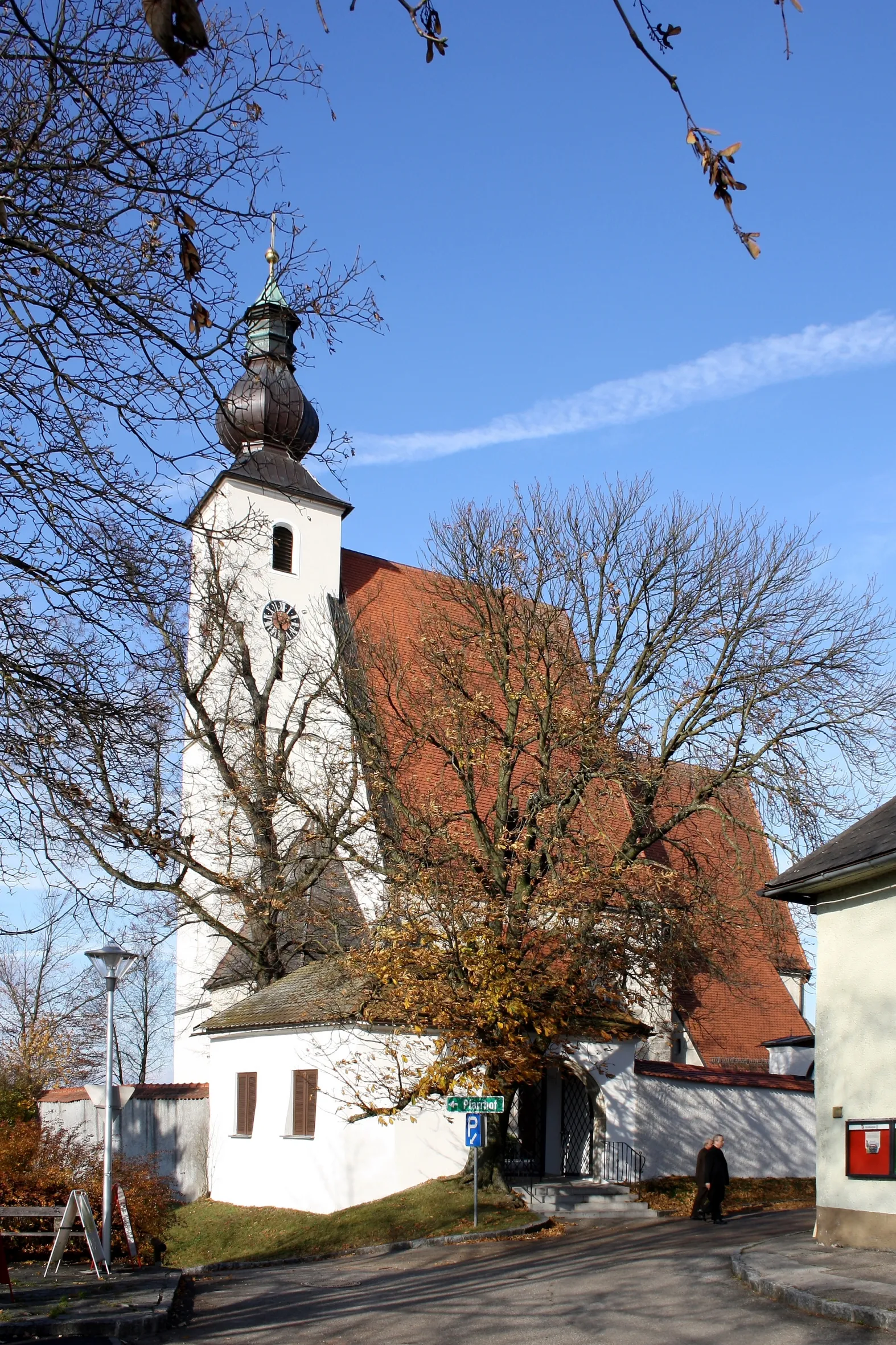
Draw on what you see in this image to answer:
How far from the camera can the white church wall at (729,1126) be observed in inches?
862

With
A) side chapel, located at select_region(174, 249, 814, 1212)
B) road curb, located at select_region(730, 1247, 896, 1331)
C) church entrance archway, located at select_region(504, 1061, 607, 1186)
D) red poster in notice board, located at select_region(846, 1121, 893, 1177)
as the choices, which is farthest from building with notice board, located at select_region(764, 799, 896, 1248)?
church entrance archway, located at select_region(504, 1061, 607, 1186)

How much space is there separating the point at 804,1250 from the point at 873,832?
14.3ft

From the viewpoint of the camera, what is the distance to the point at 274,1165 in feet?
72.4

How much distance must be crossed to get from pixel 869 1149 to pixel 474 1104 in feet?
19.8

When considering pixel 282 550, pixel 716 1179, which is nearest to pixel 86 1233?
pixel 716 1179

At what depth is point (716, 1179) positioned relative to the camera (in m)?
17.6

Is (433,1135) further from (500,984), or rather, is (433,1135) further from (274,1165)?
(500,984)

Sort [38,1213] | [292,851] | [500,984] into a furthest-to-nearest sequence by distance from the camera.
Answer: [292,851], [500,984], [38,1213]

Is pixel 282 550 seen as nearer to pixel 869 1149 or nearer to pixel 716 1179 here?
pixel 716 1179

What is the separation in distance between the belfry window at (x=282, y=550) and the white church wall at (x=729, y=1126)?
17512 millimetres

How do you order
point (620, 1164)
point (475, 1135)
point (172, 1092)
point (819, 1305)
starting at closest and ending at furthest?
1. point (819, 1305)
2. point (475, 1135)
3. point (620, 1164)
4. point (172, 1092)

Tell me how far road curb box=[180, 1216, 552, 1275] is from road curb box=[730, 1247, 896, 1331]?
6.25 metres

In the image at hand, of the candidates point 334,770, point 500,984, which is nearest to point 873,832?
point 500,984

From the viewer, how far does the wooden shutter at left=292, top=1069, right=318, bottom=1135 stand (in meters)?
21.4
